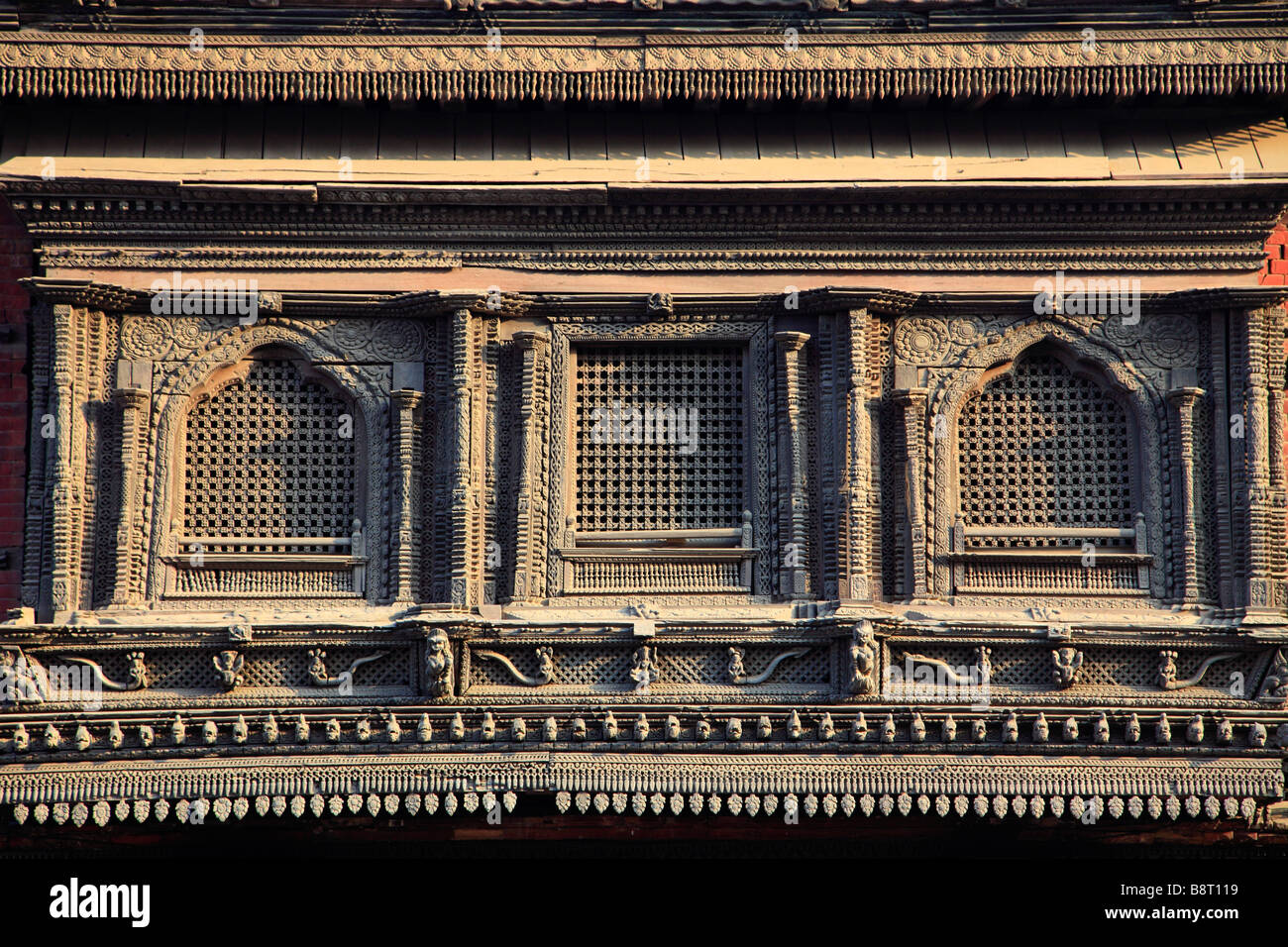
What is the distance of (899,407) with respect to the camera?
900cm

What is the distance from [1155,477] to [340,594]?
5.42 m

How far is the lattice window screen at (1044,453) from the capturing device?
8.97m

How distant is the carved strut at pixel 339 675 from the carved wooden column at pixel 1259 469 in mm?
5637

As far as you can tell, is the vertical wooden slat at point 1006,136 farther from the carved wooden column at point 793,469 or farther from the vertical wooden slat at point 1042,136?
the carved wooden column at point 793,469

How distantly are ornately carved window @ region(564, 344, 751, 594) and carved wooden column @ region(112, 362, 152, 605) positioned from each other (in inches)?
111

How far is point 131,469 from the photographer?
8773 millimetres

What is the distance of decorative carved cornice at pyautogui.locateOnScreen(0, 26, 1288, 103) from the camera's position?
886 cm

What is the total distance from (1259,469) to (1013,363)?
1697mm

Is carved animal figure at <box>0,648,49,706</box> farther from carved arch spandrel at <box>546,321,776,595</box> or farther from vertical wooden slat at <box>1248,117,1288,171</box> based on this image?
vertical wooden slat at <box>1248,117,1288,171</box>

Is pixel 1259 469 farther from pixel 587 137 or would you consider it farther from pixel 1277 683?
pixel 587 137

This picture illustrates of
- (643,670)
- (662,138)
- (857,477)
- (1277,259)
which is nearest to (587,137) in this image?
(662,138)

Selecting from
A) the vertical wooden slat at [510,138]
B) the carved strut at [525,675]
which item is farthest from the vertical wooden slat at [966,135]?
the carved strut at [525,675]
